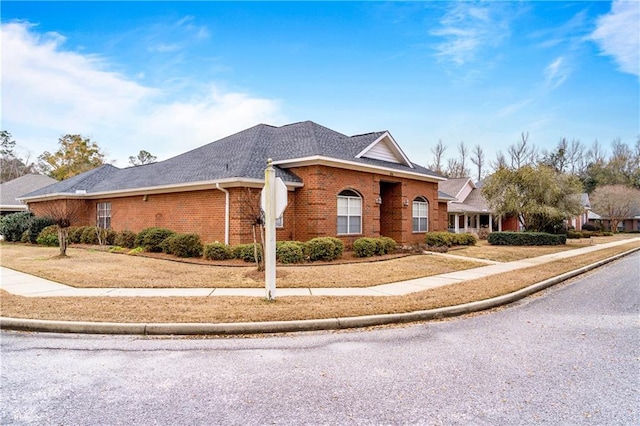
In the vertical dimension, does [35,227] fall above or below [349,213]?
below

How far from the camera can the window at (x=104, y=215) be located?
23094 mm

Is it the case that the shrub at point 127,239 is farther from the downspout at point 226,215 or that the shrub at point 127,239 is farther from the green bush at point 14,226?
the green bush at point 14,226

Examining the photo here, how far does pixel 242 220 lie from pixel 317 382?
463 inches

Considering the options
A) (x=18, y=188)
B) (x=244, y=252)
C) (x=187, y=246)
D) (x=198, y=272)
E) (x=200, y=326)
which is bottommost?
(x=200, y=326)

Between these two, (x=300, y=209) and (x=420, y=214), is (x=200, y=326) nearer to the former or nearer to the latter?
(x=300, y=209)

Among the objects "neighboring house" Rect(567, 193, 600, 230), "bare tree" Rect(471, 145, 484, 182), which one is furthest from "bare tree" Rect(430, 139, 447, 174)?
"neighboring house" Rect(567, 193, 600, 230)

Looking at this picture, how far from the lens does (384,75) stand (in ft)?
63.9

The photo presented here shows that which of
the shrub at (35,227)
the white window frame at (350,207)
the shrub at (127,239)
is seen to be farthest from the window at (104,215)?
the white window frame at (350,207)

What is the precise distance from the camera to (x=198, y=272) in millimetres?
11961

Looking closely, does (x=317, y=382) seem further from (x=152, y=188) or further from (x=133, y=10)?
(x=152, y=188)

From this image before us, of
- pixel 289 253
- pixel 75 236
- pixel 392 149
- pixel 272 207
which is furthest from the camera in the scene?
pixel 75 236

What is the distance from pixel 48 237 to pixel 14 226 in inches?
199

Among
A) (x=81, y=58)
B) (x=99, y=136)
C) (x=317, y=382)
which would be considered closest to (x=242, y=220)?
(x=81, y=58)

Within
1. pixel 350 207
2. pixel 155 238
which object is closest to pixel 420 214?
pixel 350 207
